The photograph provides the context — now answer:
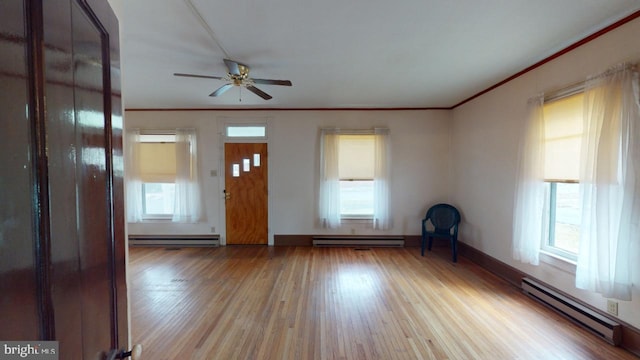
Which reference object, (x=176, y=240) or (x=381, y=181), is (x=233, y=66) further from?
(x=176, y=240)

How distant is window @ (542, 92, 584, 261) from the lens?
2.53 m

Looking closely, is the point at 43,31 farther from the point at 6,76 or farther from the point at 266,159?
the point at 266,159

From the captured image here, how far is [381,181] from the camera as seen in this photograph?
4.75 m

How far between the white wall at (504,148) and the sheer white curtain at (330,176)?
2.17m

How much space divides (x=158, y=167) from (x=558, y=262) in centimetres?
601

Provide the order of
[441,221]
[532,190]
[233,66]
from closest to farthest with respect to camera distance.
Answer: [233,66], [532,190], [441,221]

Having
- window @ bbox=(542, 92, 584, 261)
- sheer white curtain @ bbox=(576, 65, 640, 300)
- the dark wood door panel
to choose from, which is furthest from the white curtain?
the dark wood door panel

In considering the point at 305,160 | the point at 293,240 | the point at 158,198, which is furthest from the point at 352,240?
the point at 158,198

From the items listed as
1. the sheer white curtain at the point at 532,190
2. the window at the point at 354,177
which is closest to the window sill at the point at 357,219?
the window at the point at 354,177

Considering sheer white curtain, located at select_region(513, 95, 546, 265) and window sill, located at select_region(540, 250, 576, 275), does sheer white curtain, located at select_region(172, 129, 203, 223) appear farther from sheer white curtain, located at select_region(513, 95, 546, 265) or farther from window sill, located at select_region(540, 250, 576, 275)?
window sill, located at select_region(540, 250, 576, 275)

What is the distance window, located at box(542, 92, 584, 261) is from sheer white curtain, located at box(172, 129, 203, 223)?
5207 mm

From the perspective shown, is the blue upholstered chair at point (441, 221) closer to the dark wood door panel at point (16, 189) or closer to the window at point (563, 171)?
the window at point (563, 171)

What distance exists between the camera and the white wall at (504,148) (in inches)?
87.4

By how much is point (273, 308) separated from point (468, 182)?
3.63 m
